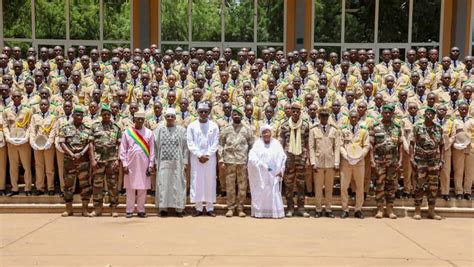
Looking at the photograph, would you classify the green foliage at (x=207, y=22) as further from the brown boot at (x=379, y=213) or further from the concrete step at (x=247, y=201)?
the brown boot at (x=379, y=213)

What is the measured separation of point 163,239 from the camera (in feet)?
25.1

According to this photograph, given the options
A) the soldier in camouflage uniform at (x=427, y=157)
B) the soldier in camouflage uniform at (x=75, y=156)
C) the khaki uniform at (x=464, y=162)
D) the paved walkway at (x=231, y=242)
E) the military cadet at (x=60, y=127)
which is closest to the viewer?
the paved walkway at (x=231, y=242)

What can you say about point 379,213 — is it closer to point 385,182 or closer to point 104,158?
point 385,182

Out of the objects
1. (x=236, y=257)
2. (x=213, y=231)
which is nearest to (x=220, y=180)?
(x=213, y=231)

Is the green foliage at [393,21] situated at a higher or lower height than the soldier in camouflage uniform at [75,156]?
higher

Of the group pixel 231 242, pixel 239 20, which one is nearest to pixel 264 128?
pixel 231 242

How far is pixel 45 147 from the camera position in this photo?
9602mm

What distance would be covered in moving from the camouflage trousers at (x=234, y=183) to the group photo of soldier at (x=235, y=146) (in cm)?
2

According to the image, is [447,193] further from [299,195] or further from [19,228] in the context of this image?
[19,228]

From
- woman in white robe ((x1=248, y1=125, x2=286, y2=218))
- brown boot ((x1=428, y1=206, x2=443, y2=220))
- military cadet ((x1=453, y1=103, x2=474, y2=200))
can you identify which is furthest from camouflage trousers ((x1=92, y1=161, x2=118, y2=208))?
military cadet ((x1=453, y1=103, x2=474, y2=200))

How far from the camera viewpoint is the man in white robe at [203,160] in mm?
9414

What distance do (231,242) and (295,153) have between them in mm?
2341

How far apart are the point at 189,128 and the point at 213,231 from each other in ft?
6.44

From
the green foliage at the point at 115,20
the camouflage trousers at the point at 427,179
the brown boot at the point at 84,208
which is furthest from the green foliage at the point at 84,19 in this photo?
the camouflage trousers at the point at 427,179
